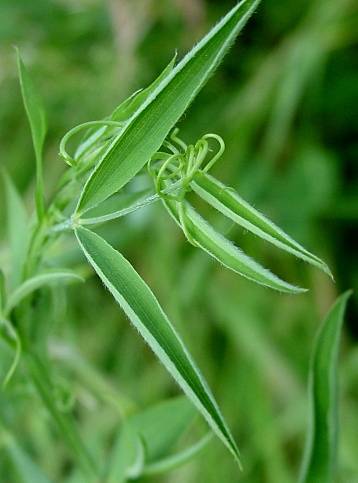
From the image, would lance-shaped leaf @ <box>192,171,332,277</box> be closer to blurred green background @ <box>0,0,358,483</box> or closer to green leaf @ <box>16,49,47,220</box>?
green leaf @ <box>16,49,47,220</box>

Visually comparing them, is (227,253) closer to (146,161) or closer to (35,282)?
(146,161)

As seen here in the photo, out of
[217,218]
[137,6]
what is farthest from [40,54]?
[217,218]

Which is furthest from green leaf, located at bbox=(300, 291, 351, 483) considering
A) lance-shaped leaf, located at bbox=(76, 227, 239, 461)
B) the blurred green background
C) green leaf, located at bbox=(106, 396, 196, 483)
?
the blurred green background

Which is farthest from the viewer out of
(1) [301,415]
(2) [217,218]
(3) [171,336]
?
(2) [217,218]

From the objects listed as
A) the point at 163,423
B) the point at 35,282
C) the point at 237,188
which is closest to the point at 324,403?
the point at 163,423

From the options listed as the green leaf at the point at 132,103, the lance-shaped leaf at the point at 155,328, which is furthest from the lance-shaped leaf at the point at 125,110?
the lance-shaped leaf at the point at 155,328

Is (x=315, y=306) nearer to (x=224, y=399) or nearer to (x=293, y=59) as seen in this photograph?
(x=224, y=399)
